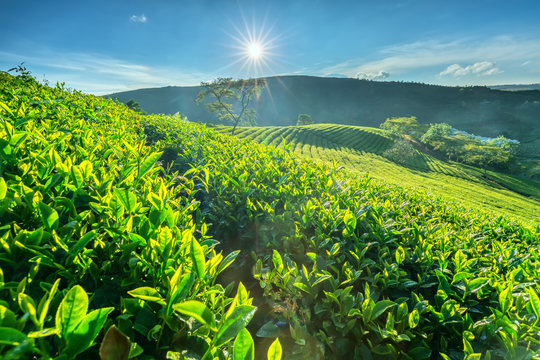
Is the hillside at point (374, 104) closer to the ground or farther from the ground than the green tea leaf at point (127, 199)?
farther from the ground

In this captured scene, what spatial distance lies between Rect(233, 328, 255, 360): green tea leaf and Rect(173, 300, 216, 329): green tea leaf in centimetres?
12

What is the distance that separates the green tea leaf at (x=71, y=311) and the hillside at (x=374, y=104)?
381 ft

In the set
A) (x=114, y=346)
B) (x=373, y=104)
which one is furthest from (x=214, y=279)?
(x=373, y=104)

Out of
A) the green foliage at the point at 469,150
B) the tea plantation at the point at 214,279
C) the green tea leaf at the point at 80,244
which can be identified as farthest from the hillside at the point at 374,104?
the green tea leaf at the point at 80,244

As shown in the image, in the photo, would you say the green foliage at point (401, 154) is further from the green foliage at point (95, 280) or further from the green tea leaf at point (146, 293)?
the green tea leaf at point (146, 293)

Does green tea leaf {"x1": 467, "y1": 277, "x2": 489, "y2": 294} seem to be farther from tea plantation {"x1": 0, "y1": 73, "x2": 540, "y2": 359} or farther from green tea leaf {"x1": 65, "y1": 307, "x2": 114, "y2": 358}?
green tea leaf {"x1": 65, "y1": 307, "x2": 114, "y2": 358}

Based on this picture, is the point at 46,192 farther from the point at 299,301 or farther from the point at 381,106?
the point at 381,106

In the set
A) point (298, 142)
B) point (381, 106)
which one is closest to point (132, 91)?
point (298, 142)

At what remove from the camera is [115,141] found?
3133mm

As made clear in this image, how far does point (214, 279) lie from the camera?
144cm

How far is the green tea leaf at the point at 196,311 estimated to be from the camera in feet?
2.81

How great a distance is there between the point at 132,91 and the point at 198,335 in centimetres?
15068

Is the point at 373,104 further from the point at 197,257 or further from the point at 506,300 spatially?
the point at 197,257

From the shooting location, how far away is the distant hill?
4387 inches
